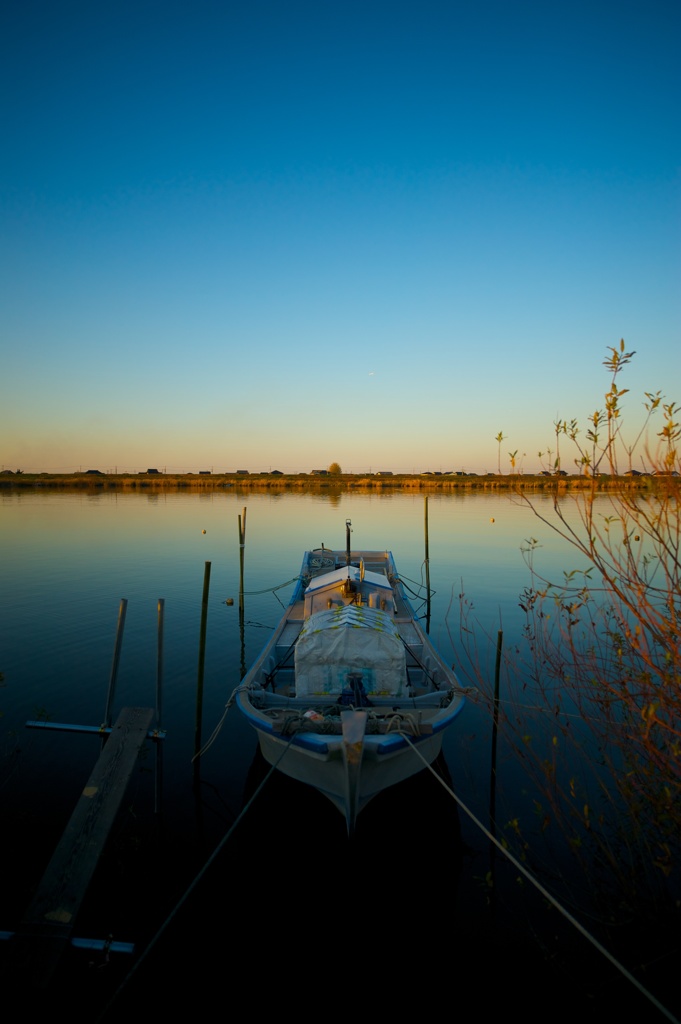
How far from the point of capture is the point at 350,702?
949 centimetres

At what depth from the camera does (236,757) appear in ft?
37.7

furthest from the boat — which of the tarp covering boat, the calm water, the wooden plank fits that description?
the wooden plank

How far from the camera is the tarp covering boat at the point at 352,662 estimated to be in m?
10.2

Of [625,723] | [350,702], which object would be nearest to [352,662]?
[350,702]

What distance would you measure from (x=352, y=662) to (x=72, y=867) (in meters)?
5.29

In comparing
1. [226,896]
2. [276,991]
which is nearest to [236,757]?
[226,896]

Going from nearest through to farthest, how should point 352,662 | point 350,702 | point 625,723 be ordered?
point 625,723, point 350,702, point 352,662

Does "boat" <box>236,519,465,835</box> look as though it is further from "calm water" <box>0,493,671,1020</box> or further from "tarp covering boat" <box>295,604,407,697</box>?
"calm water" <box>0,493,671,1020</box>

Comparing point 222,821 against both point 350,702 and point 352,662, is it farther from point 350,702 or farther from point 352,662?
point 352,662

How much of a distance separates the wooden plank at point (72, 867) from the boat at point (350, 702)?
2146 millimetres

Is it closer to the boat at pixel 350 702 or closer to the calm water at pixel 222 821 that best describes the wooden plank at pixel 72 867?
the calm water at pixel 222 821

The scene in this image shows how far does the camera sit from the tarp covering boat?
33.5 feet

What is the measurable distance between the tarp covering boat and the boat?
0.02 m

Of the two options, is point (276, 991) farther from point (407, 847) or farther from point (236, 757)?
point (236, 757)
